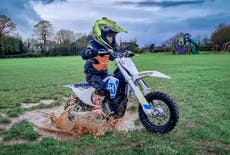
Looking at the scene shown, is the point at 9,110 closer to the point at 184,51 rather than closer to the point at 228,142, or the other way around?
the point at 228,142

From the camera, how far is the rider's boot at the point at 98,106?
184 inches

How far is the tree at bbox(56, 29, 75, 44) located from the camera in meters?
48.7

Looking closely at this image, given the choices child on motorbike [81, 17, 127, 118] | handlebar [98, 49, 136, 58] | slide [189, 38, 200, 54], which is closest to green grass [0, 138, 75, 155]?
child on motorbike [81, 17, 127, 118]

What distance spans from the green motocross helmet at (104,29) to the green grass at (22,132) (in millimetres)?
1569

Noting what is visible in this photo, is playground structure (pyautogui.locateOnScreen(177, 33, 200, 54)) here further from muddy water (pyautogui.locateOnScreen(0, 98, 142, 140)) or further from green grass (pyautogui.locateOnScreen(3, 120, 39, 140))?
green grass (pyautogui.locateOnScreen(3, 120, 39, 140))

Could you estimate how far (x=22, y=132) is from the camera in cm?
452

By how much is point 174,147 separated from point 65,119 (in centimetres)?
183

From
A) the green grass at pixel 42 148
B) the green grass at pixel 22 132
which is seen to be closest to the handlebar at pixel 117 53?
the green grass at pixel 42 148

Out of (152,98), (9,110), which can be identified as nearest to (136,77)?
(152,98)

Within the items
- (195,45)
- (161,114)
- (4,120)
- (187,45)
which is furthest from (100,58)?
(187,45)

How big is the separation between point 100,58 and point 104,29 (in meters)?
0.43

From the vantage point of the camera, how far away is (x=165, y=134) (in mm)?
4367

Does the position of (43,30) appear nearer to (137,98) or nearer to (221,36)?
(221,36)

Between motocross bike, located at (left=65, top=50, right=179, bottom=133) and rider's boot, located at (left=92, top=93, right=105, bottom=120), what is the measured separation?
7 cm
